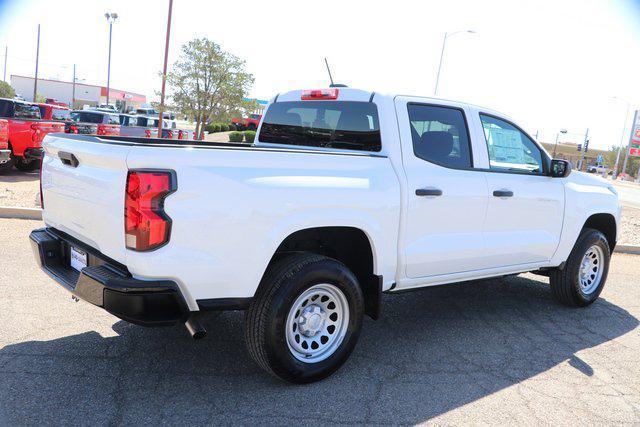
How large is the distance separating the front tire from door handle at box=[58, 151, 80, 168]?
1.34 metres

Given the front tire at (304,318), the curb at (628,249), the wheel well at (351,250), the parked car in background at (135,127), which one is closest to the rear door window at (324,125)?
the wheel well at (351,250)

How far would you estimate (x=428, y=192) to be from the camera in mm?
4055

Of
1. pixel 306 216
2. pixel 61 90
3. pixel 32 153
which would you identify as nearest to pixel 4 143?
pixel 32 153

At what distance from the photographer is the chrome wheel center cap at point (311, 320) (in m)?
3.63

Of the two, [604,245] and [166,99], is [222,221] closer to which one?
[604,245]

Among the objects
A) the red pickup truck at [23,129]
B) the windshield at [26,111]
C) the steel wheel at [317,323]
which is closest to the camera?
the steel wheel at [317,323]

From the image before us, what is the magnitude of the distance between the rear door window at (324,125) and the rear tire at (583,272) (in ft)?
8.87

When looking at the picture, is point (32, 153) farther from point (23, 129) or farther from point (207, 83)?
point (207, 83)

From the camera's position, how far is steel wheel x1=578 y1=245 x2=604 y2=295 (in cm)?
584

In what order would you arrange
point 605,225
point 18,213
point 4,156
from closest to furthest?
point 605,225 → point 18,213 → point 4,156

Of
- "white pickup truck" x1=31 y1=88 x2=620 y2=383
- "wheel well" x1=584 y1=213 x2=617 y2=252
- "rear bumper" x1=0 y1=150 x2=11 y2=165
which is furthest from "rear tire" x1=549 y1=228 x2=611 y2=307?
"rear bumper" x1=0 y1=150 x2=11 y2=165

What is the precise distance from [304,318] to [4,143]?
11623 millimetres

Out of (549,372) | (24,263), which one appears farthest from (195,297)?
(24,263)

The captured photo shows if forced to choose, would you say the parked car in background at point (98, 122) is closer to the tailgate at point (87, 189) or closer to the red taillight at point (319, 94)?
the red taillight at point (319, 94)
